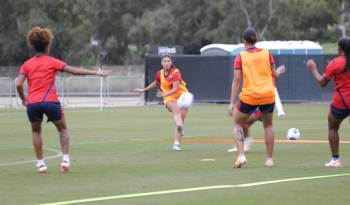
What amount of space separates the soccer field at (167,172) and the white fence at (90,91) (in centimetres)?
2028

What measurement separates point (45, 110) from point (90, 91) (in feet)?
128

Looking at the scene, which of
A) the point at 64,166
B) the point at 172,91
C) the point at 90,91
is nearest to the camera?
the point at 64,166

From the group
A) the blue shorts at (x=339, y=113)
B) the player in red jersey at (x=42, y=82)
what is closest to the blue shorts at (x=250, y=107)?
the blue shorts at (x=339, y=113)

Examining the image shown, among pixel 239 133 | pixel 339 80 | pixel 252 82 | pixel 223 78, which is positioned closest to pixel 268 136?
pixel 239 133

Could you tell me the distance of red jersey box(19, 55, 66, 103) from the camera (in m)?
13.7

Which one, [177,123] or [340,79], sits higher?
[340,79]

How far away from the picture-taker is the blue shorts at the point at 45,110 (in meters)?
13.6

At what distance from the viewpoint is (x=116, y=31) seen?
265ft

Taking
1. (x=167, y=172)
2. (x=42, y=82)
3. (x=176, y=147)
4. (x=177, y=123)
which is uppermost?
(x=42, y=82)

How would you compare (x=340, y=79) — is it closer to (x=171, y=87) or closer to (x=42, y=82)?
(x=42, y=82)

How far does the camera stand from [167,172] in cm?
1390

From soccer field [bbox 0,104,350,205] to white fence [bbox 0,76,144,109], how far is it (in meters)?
20.3

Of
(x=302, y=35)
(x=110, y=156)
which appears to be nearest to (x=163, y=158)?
(x=110, y=156)

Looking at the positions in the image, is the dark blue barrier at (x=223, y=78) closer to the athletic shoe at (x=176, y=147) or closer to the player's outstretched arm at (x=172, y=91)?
the player's outstretched arm at (x=172, y=91)
